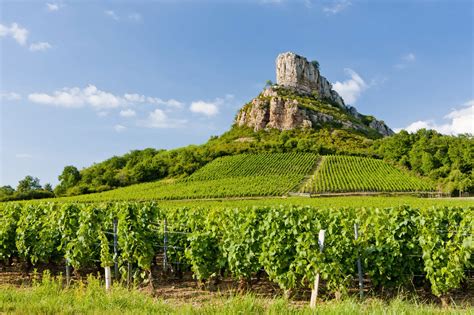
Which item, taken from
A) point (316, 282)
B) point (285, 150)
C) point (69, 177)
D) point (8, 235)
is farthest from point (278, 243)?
point (69, 177)

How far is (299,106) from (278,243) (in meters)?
107

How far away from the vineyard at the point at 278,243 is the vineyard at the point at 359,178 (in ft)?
144

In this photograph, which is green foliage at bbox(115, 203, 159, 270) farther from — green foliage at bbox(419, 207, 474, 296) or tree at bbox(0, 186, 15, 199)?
tree at bbox(0, 186, 15, 199)

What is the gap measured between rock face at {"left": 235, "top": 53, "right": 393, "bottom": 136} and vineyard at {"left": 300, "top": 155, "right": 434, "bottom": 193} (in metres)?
36.1

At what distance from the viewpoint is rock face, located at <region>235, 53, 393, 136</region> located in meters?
110

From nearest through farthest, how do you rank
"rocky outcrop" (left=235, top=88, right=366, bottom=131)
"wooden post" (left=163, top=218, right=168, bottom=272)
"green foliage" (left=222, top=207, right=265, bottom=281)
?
1. "green foliage" (left=222, top=207, right=265, bottom=281)
2. "wooden post" (left=163, top=218, right=168, bottom=272)
3. "rocky outcrop" (left=235, top=88, right=366, bottom=131)

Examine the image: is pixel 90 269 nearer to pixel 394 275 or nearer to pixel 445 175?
pixel 394 275

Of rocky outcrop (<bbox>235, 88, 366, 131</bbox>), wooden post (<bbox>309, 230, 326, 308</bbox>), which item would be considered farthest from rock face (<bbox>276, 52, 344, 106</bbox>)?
wooden post (<bbox>309, 230, 326, 308</bbox>)

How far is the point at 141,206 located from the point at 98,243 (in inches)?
61.6

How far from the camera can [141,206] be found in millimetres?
9336

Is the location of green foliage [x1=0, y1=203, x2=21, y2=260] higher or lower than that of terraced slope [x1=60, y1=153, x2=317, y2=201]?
lower

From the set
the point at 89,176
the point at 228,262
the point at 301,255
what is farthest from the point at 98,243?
the point at 89,176

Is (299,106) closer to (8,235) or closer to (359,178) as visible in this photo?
(359,178)

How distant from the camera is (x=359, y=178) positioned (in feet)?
192
